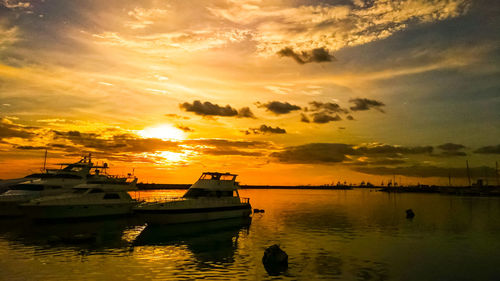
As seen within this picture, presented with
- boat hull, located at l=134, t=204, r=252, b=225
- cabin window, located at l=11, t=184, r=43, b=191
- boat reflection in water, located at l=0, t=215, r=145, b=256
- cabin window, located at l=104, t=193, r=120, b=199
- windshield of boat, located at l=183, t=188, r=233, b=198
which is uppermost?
cabin window, located at l=11, t=184, r=43, b=191

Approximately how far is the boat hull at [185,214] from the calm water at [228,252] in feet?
2.93

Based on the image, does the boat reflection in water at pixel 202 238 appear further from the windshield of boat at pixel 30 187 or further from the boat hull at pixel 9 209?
the boat hull at pixel 9 209

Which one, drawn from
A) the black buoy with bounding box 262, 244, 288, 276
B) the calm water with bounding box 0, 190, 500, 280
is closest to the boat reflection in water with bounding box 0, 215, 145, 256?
the calm water with bounding box 0, 190, 500, 280

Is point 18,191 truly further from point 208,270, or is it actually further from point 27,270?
point 208,270

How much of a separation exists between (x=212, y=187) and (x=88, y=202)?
1404 centimetres

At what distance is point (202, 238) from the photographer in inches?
1224

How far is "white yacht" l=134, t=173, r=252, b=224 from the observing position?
112ft

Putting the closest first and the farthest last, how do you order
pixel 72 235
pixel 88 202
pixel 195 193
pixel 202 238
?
pixel 72 235, pixel 202 238, pixel 88 202, pixel 195 193

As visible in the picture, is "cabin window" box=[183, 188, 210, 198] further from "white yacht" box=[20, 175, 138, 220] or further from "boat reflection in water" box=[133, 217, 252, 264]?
"white yacht" box=[20, 175, 138, 220]

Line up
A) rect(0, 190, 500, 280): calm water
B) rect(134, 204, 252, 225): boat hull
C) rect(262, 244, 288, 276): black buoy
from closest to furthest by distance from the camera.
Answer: rect(0, 190, 500, 280): calm water → rect(262, 244, 288, 276): black buoy → rect(134, 204, 252, 225): boat hull

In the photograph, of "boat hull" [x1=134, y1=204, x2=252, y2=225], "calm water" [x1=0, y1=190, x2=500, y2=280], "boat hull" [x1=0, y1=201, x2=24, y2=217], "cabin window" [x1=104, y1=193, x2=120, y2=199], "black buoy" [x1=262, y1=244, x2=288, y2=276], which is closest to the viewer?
"calm water" [x1=0, y1=190, x2=500, y2=280]

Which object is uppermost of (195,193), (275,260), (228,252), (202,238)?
(195,193)

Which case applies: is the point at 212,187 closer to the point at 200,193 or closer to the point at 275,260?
the point at 200,193

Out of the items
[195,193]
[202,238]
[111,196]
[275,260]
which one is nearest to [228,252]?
[275,260]
